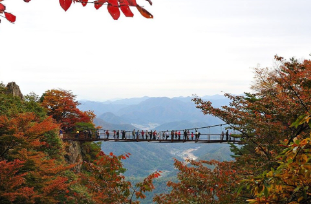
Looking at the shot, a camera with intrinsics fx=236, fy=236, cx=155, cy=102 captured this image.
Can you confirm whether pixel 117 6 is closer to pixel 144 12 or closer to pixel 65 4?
pixel 144 12

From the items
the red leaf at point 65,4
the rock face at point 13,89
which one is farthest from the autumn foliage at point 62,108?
the red leaf at point 65,4

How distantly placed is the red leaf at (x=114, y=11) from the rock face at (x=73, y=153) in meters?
19.1

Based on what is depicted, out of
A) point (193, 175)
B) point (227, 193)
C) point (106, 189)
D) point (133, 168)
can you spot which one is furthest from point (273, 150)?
point (133, 168)

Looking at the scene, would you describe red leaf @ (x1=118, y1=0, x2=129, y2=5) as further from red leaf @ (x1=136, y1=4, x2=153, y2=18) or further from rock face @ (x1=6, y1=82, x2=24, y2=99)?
rock face @ (x1=6, y1=82, x2=24, y2=99)

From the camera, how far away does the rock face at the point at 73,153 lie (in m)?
19.5

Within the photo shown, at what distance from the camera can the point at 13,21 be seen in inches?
69.9

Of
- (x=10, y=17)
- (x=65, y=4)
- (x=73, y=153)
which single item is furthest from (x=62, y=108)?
(x=65, y=4)

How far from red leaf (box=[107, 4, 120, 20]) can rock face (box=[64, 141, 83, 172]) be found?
62.5 feet

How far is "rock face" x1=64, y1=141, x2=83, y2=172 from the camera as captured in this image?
63.8ft

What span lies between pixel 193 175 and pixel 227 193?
1.97 metres

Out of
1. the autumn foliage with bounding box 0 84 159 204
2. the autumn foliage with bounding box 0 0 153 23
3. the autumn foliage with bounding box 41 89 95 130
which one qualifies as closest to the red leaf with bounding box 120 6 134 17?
the autumn foliage with bounding box 0 0 153 23

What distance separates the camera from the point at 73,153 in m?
20.8

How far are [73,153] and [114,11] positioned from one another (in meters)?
21.3

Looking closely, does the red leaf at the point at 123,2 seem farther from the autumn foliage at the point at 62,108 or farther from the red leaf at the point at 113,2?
the autumn foliage at the point at 62,108
